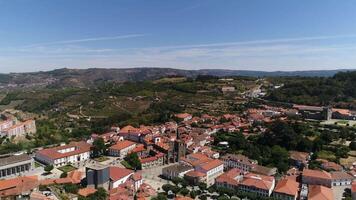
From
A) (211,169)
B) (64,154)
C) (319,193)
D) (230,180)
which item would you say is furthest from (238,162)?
(64,154)

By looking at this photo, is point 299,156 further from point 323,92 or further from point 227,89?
point 227,89

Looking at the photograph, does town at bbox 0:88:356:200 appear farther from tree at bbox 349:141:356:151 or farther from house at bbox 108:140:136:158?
tree at bbox 349:141:356:151

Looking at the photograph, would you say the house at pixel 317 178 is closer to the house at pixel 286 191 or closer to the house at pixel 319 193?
the house at pixel 319 193

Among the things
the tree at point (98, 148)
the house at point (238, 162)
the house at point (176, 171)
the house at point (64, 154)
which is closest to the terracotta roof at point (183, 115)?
the tree at point (98, 148)

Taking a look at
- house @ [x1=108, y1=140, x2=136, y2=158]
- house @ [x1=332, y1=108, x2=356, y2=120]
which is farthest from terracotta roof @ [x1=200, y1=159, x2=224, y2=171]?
house @ [x1=332, y1=108, x2=356, y2=120]

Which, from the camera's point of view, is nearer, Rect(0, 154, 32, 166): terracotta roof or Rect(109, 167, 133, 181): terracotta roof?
Rect(109, 167, 133, 181): terracotta roof

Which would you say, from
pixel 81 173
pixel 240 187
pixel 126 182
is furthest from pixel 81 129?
pixel 240 187
